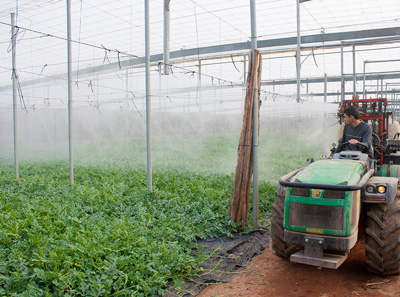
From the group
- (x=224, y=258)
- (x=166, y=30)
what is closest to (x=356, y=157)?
A: (x=224, y=258)

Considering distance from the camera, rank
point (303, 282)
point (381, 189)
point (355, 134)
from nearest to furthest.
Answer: point (381, 189) < point (303, 282) < point (355, 134)

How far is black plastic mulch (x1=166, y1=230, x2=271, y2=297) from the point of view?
4611 mm

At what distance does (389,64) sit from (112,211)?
2403 cm

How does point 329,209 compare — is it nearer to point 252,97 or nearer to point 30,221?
point 252,97

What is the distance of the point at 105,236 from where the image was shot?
508cm

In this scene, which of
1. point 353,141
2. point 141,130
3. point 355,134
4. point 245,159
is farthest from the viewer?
point 141,130

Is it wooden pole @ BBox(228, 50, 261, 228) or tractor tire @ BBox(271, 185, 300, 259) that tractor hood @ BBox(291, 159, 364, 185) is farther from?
wooden pole @ BBox(228, 50, 261, 228)

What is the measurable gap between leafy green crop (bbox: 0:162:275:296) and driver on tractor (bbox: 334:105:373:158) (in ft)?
8.19

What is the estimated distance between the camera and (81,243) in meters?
4.94

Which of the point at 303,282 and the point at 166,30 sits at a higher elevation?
the point at 166,30

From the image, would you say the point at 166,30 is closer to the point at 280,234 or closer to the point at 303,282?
the point at 280,234

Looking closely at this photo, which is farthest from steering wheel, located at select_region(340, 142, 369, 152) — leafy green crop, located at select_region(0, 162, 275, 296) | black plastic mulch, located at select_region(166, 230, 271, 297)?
leafy green crop, located at select_region(0, 162, 275, 296)

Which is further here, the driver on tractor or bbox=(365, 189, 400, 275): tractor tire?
the driver on tractor

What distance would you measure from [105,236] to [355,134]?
4568 millimetres
